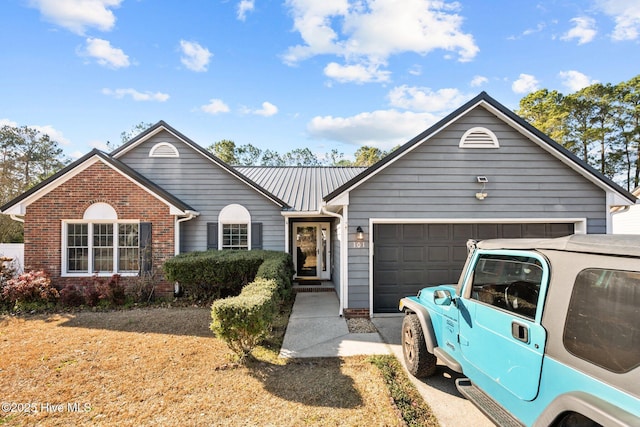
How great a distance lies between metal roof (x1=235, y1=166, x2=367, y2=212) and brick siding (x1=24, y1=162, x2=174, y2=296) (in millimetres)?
4158

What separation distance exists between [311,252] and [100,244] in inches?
280

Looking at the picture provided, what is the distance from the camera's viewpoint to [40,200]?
9266 mm

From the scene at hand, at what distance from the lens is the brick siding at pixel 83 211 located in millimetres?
9227

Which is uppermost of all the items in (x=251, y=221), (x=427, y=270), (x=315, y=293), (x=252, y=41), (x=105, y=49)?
(x=252, y=41)

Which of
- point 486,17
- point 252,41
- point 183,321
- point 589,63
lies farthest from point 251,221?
point 589,63

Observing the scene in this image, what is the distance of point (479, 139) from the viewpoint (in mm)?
7516

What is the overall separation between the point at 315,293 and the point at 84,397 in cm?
705

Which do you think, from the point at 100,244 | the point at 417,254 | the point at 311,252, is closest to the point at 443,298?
the point at 417,254

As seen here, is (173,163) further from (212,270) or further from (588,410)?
(588,410)

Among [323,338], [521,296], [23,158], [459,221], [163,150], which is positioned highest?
[23,158]

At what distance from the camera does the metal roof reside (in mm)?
11102

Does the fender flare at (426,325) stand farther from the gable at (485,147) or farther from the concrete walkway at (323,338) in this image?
the gable at (485,147)

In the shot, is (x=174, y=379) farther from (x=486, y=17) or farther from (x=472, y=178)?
(x=486, y=17)

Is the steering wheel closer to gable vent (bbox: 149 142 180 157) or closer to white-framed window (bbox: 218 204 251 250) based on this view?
white-framed window (bbox: 218 204 251 250)
